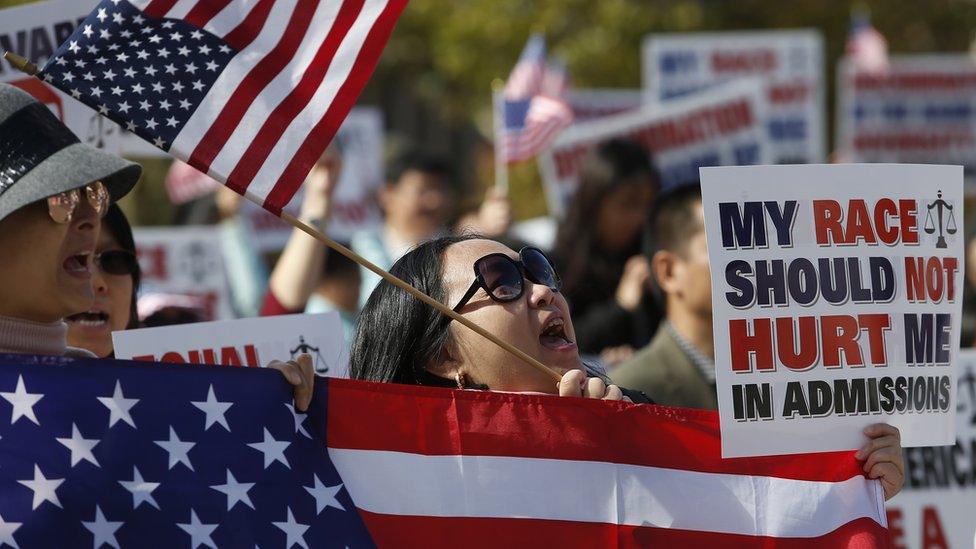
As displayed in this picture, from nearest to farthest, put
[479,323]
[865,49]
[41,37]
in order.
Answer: [479,323]
[41,37]
[865,49]

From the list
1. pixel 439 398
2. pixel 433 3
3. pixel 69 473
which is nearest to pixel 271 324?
pixel 439 398

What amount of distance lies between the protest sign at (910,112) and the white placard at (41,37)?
6985 mm

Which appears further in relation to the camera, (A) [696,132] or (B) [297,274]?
(A) [696,132]

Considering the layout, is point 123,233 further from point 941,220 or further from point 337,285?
point 337,285

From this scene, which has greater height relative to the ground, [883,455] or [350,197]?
[350,197]

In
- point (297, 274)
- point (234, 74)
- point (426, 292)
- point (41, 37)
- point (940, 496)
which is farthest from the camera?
point (297, 274)

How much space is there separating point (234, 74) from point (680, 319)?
2.18 m

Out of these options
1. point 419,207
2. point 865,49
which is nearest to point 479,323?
point 419,207

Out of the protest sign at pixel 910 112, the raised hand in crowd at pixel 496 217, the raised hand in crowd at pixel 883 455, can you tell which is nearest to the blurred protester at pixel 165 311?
the raised hand in crowd at pixel 883 455

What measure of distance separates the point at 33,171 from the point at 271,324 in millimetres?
A: 1315

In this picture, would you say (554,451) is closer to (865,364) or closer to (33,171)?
(865,364)

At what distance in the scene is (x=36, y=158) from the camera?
2.60m

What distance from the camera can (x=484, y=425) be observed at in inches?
121

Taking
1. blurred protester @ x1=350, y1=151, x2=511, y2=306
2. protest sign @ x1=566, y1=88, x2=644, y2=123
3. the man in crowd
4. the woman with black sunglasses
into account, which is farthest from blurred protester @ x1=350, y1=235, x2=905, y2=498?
protest sign @ x1=566, y1=88, x2=644, y2=123
